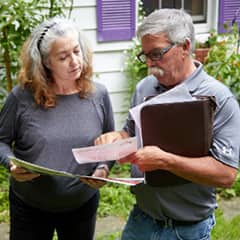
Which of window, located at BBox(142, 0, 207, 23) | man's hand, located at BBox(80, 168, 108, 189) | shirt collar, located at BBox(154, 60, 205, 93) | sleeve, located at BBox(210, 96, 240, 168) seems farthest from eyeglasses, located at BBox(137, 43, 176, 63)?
window, located at BBox(142, 0, 207, 23)

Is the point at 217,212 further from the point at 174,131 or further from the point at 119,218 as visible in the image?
the point at 174,131

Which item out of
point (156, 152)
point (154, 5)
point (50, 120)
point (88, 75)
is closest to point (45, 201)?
point (50, 120)

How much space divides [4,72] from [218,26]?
215 cm

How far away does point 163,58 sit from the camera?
75.5 inches

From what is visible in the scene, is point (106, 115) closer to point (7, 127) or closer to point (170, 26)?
point (7, 127)

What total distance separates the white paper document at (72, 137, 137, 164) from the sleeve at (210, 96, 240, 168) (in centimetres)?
29

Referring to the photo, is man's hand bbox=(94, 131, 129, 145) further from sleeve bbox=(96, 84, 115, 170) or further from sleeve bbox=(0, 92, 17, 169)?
sleeve bbox=(0, 92, 17, 169)

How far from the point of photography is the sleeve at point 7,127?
2.36m

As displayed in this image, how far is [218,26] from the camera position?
5.20 metres

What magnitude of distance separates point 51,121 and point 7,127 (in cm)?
20

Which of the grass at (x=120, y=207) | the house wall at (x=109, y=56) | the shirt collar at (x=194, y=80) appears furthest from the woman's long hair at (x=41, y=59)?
the house wall at (x=109, y=56)

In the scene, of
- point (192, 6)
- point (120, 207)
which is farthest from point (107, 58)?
point (120, 207)

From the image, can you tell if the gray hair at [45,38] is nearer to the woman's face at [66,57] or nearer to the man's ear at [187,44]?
the woman's face at [66,57]

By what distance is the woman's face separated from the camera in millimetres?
2318
